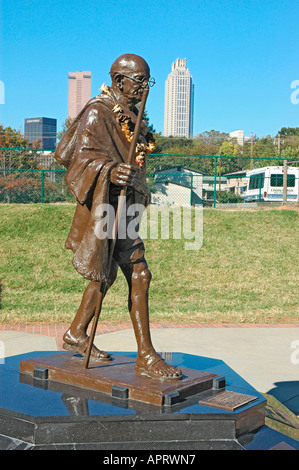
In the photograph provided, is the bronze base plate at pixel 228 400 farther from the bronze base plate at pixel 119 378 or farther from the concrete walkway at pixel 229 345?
the concrete walkway at pixel 229 345

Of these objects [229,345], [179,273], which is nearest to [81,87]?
[229,345]

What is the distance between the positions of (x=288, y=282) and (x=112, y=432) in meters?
8.62

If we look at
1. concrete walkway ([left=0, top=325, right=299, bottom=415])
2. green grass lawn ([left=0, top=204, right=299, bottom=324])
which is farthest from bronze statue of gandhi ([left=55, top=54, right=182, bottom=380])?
green grass lawn ([left=0, top=204, right=299, bottom=324])

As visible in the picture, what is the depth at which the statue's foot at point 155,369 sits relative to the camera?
3430 millimetres

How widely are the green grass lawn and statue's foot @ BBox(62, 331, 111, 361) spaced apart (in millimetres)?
4268

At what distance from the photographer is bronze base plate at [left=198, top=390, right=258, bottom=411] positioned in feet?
10.4

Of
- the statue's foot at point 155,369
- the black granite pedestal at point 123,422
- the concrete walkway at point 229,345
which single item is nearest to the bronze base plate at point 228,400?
the black granite pedestal at point 123,422

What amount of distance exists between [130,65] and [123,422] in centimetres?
233

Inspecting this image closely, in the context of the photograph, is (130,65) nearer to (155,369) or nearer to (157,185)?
(155,369)

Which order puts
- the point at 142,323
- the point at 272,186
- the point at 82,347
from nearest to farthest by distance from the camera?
the point at 142,323 → the point at 82,347 → the point at 272,186

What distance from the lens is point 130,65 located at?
362 centimetres

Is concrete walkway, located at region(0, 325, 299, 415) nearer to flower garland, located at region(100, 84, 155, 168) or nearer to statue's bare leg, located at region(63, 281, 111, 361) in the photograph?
statue's bare leg, located at region(63, 281, 111, 361)

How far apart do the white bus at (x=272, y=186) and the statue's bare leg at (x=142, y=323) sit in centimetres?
1966

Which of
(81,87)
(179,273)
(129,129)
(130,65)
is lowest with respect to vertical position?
(179,273)
